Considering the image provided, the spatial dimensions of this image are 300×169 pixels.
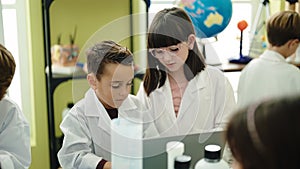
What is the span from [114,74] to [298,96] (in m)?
0.45

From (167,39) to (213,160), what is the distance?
0.29m

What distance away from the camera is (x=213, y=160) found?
33.8 inches

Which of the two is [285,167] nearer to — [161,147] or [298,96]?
[298,96]

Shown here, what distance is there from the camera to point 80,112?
3.29 feet

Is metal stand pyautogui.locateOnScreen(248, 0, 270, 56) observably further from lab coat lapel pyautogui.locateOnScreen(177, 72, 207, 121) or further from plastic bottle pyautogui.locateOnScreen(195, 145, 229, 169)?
plastic bottle pyautogui.locateOnScreen(195, 145, 229, 169)

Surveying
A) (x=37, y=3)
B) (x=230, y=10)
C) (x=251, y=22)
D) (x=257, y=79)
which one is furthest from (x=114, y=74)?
(x=251, y=22)

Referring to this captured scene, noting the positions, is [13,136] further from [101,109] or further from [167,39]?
[167,39]

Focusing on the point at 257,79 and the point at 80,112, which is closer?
the point at 80,112

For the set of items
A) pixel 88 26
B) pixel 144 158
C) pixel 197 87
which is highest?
pixel 88 26

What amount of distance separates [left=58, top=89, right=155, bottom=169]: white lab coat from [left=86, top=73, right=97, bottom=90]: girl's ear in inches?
0.7

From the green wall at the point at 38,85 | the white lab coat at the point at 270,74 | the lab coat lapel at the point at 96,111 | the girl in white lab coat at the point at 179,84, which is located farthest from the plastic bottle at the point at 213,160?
the green wall at the point at 38,85

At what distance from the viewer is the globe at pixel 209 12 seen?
1823 mm

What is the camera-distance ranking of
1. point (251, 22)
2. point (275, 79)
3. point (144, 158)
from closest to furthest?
point (144, 158), point (275, 79), point (251, 22)

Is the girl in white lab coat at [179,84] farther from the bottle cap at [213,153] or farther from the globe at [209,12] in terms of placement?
the globe at [209,12]
